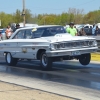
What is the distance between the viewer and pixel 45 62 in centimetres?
1420

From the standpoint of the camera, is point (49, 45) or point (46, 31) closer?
point (49, 45)

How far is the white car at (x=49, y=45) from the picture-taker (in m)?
13.6

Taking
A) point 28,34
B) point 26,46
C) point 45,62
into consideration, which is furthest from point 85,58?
point 28,34

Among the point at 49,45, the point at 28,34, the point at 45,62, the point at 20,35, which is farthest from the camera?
the point at 20,35

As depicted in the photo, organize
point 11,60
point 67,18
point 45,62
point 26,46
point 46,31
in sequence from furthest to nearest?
point 67,18 < point 11,60 < point 46,31 < point 26,46 < point 45,62

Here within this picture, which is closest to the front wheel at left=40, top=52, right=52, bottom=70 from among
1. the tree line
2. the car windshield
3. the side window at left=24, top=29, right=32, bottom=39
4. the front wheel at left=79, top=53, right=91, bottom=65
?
the car windshield

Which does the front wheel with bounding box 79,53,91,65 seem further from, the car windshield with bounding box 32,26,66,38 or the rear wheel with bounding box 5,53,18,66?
the rear wheel with bounding box 5,53,18,66

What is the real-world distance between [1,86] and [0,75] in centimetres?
305

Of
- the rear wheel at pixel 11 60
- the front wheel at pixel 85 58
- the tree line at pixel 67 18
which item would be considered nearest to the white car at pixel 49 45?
the front wheel at pixel 85 58

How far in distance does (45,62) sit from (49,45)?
0.96 m

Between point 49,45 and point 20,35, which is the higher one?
point 20,35

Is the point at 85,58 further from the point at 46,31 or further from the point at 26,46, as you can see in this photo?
the point at 26,46

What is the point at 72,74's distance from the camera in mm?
12586

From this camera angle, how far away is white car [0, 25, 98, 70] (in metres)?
13.6
